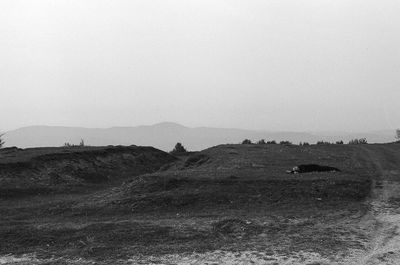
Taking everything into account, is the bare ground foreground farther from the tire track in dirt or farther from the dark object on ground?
the dark object on ground

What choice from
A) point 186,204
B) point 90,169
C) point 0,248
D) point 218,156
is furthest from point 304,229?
point 90,169

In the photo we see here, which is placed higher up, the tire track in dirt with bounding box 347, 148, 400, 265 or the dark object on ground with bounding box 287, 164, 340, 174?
the dark object on ground with bounding box 287, 164, 340, 174

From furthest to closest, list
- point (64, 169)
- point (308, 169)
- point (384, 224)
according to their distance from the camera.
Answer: point (64, 169)
point (308, 169)
point (384, 224)

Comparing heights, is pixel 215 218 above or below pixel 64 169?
below

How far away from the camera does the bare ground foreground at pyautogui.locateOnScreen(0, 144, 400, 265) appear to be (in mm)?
12508

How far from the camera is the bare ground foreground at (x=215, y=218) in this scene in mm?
12508

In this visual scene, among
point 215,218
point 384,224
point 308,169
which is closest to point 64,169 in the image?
point 308,169

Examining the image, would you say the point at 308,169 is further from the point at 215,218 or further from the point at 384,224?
the point at 384,224

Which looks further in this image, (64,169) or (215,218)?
(64,169)

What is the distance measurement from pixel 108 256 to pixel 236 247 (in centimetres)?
356

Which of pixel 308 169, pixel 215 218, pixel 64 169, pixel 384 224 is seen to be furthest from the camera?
pixel 64 169

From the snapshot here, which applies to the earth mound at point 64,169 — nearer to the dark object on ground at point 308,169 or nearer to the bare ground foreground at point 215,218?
the bare ground foreground at point 215,218

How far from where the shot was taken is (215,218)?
1627 cm

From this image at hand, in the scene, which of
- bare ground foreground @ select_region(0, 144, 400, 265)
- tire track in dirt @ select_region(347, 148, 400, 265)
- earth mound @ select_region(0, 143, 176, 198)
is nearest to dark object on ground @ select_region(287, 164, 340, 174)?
bare ground foreground @ select_region(0, 144, 400, 265)
